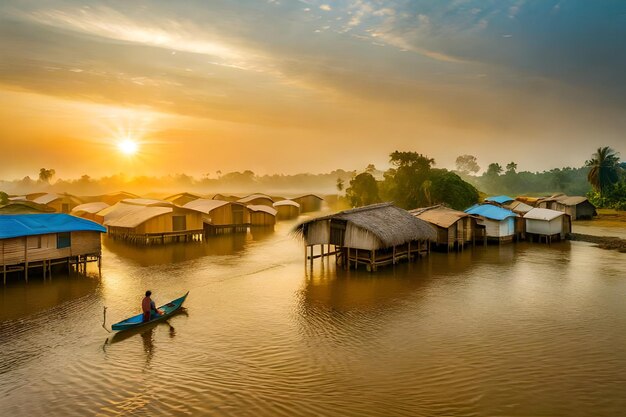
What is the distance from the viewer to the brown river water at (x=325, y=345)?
1140 centimetres

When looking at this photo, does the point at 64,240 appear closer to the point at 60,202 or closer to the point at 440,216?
the point at 440,216

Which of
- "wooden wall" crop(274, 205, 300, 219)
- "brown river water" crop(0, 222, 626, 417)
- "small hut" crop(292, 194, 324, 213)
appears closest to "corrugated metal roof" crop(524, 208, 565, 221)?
"brown river water" crop(0, 222, 626, 417)

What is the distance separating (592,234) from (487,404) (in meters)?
43.7

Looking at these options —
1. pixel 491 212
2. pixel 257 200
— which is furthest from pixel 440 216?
pixel 257 200

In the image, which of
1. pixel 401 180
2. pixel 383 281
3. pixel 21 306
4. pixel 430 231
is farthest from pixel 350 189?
pixel 21 306

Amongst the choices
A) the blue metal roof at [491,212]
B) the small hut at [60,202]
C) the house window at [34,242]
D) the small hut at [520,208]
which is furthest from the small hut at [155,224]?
the small hut at [520,208]

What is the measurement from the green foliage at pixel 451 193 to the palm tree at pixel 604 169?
1022 inches

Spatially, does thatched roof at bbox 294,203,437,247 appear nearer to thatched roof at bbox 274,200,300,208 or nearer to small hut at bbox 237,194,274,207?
small hut at bbox 237,194,274,207

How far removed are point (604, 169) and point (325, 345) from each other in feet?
237

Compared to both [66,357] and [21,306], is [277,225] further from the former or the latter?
[66,357]

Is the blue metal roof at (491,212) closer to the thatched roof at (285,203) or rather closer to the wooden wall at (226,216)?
the wooden wall at (226,216)

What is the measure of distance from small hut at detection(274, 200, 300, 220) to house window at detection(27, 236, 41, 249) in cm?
4567

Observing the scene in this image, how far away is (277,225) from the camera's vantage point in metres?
59.8

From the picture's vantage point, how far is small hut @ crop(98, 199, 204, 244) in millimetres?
40875
